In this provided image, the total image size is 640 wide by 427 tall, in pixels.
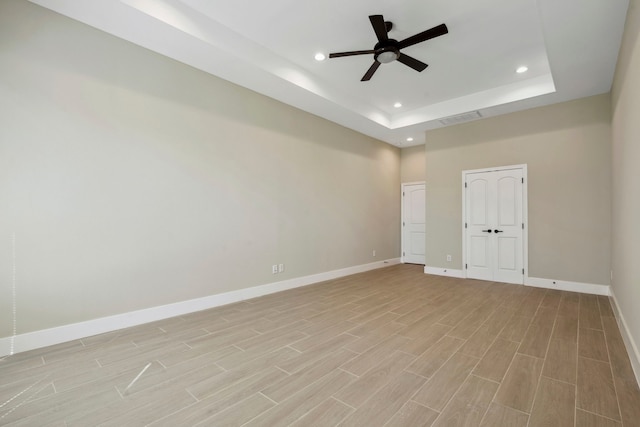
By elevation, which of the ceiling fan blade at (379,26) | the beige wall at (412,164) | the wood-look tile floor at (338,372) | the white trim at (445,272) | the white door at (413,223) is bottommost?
the wood-look tile floor at (338,372)

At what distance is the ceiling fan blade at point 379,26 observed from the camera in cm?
286

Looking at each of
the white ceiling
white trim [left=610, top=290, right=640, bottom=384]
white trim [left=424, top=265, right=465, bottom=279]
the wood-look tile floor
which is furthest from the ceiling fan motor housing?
white trim [left=424, top=265, right=465, bottom=279]

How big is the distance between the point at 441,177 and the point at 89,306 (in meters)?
6.36

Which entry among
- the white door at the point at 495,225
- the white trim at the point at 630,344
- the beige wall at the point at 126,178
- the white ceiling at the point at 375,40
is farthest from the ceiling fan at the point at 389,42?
the white trim at the point at 630,344

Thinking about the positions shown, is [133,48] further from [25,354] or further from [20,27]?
[25,354]

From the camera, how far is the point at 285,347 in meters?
2.68

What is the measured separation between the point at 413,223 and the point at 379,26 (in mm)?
5536

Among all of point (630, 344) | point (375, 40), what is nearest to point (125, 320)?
point (375, 40)

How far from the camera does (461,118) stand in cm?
562

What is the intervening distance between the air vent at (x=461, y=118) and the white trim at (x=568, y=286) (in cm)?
321

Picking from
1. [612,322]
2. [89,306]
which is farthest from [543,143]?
[89,306]

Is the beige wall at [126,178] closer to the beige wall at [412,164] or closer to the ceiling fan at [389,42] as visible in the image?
the ceiling fan at [389,42]

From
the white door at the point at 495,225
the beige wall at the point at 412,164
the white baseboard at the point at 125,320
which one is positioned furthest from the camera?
the beige wall at the point at 412,164

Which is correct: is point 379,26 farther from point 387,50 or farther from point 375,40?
point 375,40
